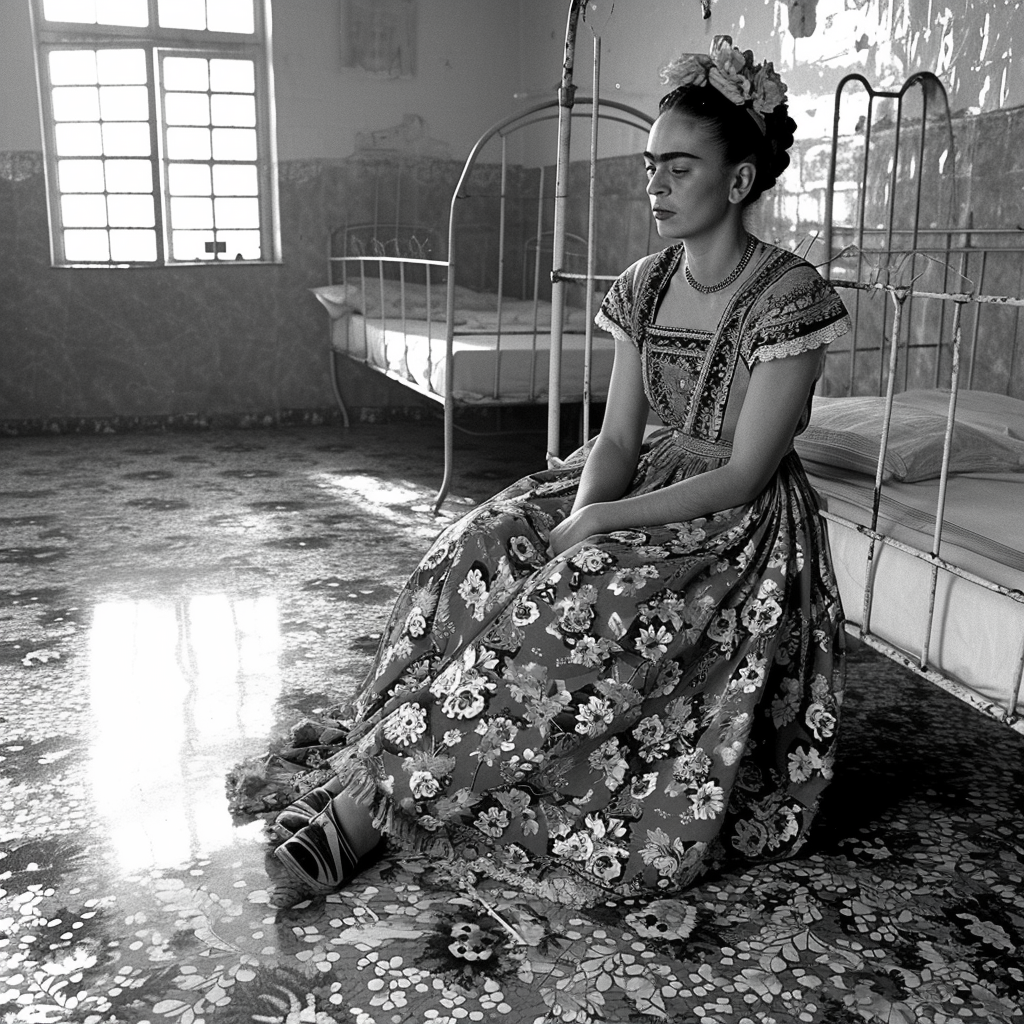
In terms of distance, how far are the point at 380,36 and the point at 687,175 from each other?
4594mm

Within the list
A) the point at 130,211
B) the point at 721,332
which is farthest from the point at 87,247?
the point at 721,332

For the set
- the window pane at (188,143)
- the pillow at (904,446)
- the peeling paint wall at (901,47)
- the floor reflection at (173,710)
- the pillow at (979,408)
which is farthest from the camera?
the window pane at (188,143)

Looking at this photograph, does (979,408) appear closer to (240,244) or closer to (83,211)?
(240,244)

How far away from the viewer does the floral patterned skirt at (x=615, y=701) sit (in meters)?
1.61

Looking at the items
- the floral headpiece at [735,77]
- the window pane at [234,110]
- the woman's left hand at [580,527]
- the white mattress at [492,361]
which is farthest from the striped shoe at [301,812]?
the window pane at [234,110]

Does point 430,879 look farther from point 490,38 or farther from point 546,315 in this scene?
point 490,38

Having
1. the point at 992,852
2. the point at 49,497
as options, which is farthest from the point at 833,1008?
the point at 49,497

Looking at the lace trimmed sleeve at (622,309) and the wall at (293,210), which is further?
the wall at (293,210)

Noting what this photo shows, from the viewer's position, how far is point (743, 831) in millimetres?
1757

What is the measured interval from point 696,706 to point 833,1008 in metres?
0.45

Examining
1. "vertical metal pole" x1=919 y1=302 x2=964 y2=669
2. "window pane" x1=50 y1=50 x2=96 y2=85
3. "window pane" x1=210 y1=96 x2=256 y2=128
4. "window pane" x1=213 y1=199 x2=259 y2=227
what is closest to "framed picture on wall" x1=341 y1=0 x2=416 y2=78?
"window pane" x1=210 y1=96 x2=256 y2=128

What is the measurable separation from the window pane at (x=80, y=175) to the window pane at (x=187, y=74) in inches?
21.8

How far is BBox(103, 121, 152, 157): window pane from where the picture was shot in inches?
219

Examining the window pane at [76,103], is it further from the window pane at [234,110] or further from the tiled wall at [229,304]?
the window pane at [234,110]
